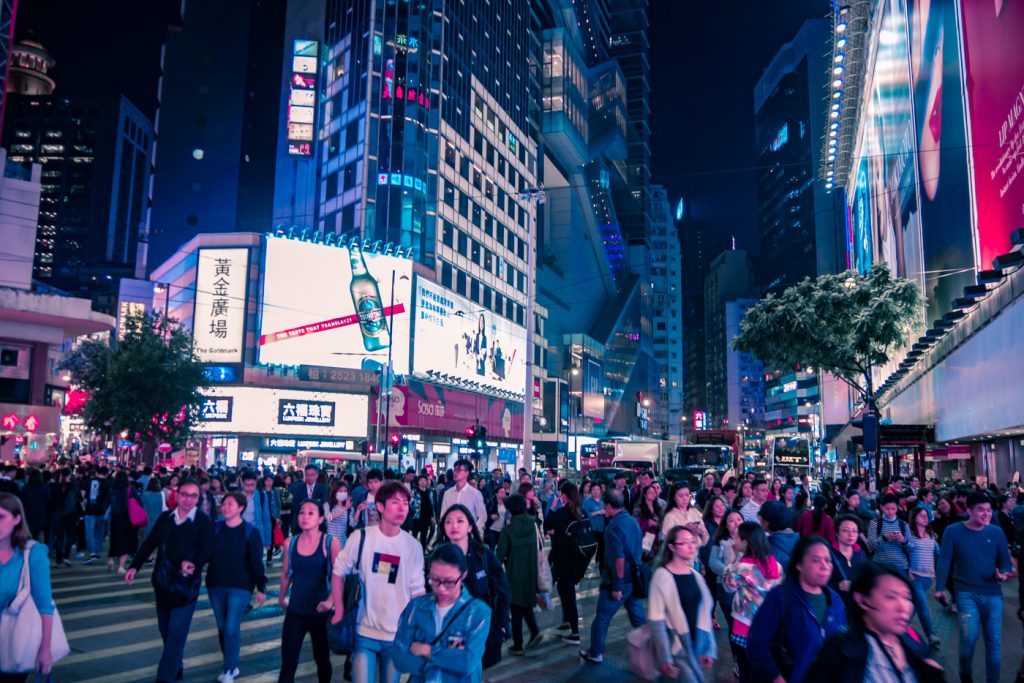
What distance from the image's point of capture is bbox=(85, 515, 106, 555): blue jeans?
1806 centimetres

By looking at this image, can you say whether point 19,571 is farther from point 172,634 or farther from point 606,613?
point 606,613

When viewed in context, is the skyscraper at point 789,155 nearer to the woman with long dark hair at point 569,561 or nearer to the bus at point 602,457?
the bus at point 602,457

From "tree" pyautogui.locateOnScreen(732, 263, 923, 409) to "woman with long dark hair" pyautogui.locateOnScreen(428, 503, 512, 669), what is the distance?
25.0 m

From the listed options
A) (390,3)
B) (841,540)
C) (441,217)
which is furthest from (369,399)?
(841,540)

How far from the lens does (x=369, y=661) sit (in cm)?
541

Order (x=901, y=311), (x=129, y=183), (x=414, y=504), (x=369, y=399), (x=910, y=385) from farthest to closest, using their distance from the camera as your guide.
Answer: (x=129, y=183)
(x=369, y=399)
(x=910, y=385)
(x=901, y=311)
(x=414, y=504)

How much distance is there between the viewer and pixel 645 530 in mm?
10445

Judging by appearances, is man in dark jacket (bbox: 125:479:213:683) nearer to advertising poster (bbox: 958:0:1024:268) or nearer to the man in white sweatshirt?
the man in white sweatshirt

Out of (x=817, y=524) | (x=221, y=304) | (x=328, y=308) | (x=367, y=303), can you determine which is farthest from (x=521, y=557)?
(x=221, y=304)

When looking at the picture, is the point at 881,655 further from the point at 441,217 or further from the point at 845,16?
the point at 441,217

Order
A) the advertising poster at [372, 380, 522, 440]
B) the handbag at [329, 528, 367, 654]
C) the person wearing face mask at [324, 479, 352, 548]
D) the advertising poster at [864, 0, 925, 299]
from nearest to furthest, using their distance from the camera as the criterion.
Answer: the handbag at [329, 528, 367, 654] < the person wearing face mask at [324, 479, 352, 548] < the advertising poster at [864, 0, 925, 299] < the advertising poster at [372, 380, 522, 440]

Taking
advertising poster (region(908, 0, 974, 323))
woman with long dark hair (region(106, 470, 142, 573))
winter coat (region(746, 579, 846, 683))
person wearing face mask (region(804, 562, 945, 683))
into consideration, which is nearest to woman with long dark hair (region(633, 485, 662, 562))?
winter coat (region(746, 579, 846, 683))

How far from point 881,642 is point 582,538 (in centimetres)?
626

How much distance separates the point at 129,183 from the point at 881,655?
19217cm
